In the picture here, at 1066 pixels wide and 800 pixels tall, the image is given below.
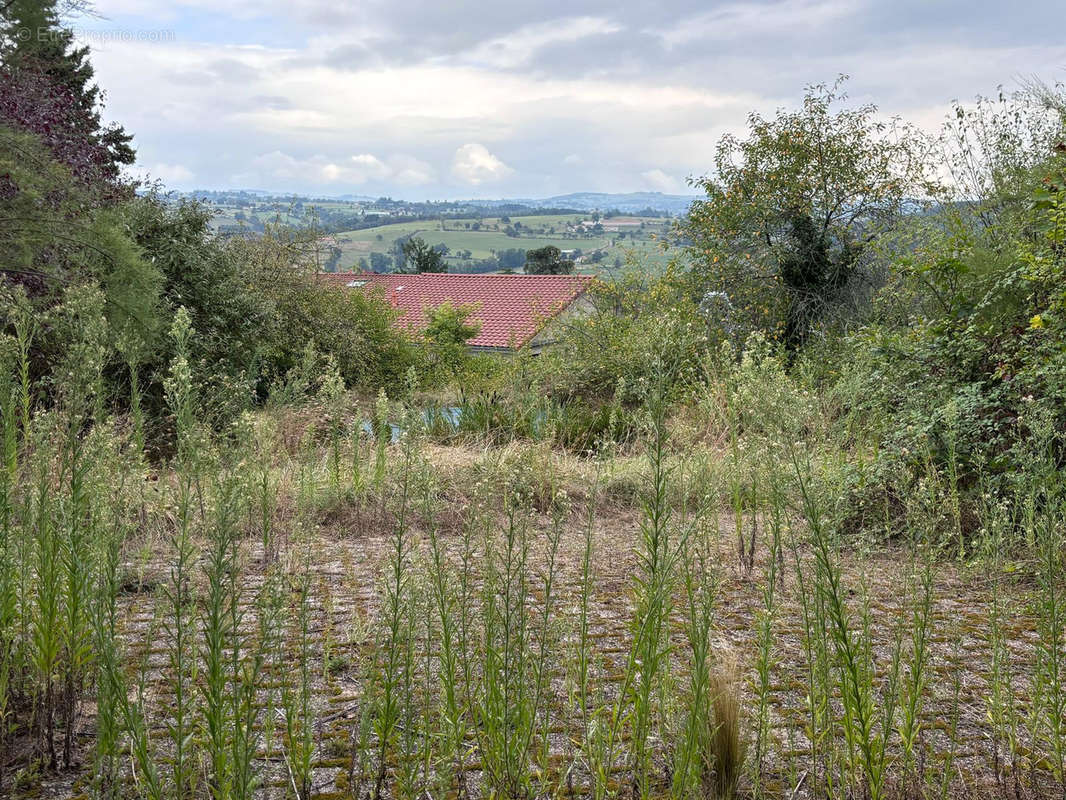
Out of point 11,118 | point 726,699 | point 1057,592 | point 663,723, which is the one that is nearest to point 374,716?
point 663,723

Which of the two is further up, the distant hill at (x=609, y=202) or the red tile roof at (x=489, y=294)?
the distant hill at (x=609, y=202)

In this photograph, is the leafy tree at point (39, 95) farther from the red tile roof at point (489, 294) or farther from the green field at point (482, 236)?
the green field at point (482, 236)

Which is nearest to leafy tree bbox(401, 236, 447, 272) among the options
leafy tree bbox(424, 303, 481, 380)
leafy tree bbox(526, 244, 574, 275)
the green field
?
the green field

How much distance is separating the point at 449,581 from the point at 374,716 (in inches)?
26.2

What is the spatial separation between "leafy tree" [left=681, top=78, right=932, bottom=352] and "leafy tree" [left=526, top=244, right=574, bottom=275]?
35854 mm

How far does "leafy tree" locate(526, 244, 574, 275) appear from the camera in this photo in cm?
5281

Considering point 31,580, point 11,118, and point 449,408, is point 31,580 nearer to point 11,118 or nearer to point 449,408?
point 449,408

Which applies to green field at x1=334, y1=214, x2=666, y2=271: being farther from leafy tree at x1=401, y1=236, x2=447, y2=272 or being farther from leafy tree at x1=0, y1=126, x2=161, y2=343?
leafy tree at x1=0, y1=126, x2=161, y2=343

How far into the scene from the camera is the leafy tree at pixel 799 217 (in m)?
14.8

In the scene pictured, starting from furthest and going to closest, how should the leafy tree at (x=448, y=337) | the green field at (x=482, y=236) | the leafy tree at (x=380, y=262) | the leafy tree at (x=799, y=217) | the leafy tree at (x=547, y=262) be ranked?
the green field at (x=482, y=236) < the leafy tree at (x=380, y=262) < the leafy tree at (x=547, y=262) < the leafy tree at (x=448, y=337) < the leafy tree at (x=799, y=217)

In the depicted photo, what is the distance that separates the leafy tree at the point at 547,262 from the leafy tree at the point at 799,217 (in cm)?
3585

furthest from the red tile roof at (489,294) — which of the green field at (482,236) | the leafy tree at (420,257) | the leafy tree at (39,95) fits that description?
the green field at (482,236)

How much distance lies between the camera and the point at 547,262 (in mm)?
54188

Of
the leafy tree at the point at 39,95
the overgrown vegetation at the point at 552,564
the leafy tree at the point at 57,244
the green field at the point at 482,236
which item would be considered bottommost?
the overgrown vegetation at the point at 552,564
